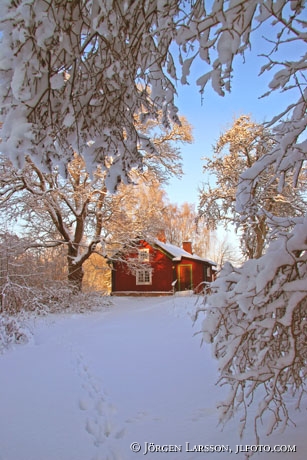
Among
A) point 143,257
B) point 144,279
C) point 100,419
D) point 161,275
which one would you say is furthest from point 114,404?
point 144,279

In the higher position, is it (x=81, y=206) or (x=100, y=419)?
(x=81, y=206)

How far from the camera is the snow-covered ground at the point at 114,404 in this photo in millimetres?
2822

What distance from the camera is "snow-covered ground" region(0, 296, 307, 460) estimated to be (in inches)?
111

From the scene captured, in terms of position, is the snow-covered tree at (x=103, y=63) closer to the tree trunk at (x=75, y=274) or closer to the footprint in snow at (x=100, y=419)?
the footprint in snow at (x=100, y=419)

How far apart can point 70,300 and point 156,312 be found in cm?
371

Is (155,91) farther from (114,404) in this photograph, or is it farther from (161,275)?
(161,275)

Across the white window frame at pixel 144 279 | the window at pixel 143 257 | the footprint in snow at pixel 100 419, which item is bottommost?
the footprint in snow at pixel 100 419

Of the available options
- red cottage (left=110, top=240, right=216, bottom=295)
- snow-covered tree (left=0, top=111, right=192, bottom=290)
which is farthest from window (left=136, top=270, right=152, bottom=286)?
snow-covered tree (left=0, top=111, right=192, bottom=290)

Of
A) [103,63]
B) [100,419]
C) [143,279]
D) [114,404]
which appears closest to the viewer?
[103,63]

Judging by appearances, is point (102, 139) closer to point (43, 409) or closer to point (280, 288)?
point (280, 288)

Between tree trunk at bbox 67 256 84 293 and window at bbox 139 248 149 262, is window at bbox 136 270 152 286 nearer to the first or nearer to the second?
window at bbox 139 248 149 262

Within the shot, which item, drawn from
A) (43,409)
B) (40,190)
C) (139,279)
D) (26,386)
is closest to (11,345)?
(26,386)

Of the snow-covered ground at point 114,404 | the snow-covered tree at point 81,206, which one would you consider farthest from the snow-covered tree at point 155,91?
the snow-covered tree at point 81,206

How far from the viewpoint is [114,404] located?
3871 mm
